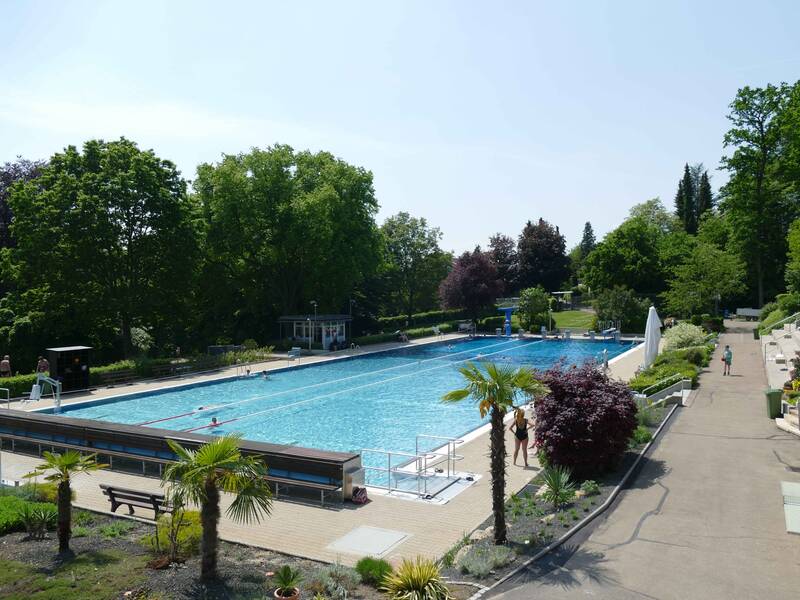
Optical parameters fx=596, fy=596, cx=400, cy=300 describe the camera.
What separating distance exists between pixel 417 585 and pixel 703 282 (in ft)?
145

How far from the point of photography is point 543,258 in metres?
76.2

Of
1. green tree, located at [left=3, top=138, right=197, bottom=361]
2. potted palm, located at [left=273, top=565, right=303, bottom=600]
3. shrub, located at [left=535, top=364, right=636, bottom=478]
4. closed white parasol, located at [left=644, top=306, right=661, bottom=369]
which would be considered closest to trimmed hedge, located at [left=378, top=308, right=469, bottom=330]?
green tree, located at [left=3, top=138, right=197, bottom=361]

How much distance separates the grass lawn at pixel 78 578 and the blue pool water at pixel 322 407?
9.78 m

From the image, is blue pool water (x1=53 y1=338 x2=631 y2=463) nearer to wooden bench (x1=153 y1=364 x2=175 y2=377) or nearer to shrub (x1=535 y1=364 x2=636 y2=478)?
wooden bench (x1=153 y1=364 x2=175 y2=377)

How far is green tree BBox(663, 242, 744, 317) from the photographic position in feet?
148

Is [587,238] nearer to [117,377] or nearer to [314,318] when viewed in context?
[314,318]

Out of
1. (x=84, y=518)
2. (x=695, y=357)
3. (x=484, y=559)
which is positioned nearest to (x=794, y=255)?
(x=695, y=357)

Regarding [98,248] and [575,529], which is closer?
[575,529]

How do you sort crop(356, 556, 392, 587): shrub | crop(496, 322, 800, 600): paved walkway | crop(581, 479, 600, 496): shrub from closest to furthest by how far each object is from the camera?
crop(496, 322, 800, 600): paved walkway, crop(356, 556, 392, 587): shrub, crop(581, 479, 600, 496): shrub

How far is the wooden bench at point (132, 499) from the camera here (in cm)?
1072

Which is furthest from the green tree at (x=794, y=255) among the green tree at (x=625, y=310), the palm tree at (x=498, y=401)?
the palm tree at (x=498, y=401)

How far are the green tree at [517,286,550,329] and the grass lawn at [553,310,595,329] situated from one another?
2.03 m

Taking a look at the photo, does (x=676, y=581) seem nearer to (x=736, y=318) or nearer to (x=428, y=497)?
(x=428, y=497)

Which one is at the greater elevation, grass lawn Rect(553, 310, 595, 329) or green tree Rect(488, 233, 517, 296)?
green tree Rect(488, 233, 517, 296)
